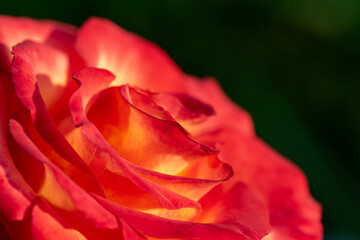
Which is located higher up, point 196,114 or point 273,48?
point 196,114

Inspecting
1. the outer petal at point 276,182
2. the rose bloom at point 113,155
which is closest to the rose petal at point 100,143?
the rose bloom at point 113,155

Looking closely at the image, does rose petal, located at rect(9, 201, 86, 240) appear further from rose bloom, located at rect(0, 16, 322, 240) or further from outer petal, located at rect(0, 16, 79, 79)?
outer petal, located at rect(0, 16, 79, 79)

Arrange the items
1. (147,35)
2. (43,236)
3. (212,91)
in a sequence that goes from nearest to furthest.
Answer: (43,236) < (212,91) < (147,35)

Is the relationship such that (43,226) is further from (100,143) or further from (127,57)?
(127,57)

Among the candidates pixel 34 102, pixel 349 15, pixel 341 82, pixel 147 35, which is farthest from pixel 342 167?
pixel 34 102

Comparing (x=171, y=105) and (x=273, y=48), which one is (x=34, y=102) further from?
(x=273, y=48)

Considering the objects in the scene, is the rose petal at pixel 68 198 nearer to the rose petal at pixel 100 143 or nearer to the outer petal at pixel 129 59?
the rose petal at pixel 100 143

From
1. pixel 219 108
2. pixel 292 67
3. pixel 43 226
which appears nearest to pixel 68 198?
pixel 43 226
